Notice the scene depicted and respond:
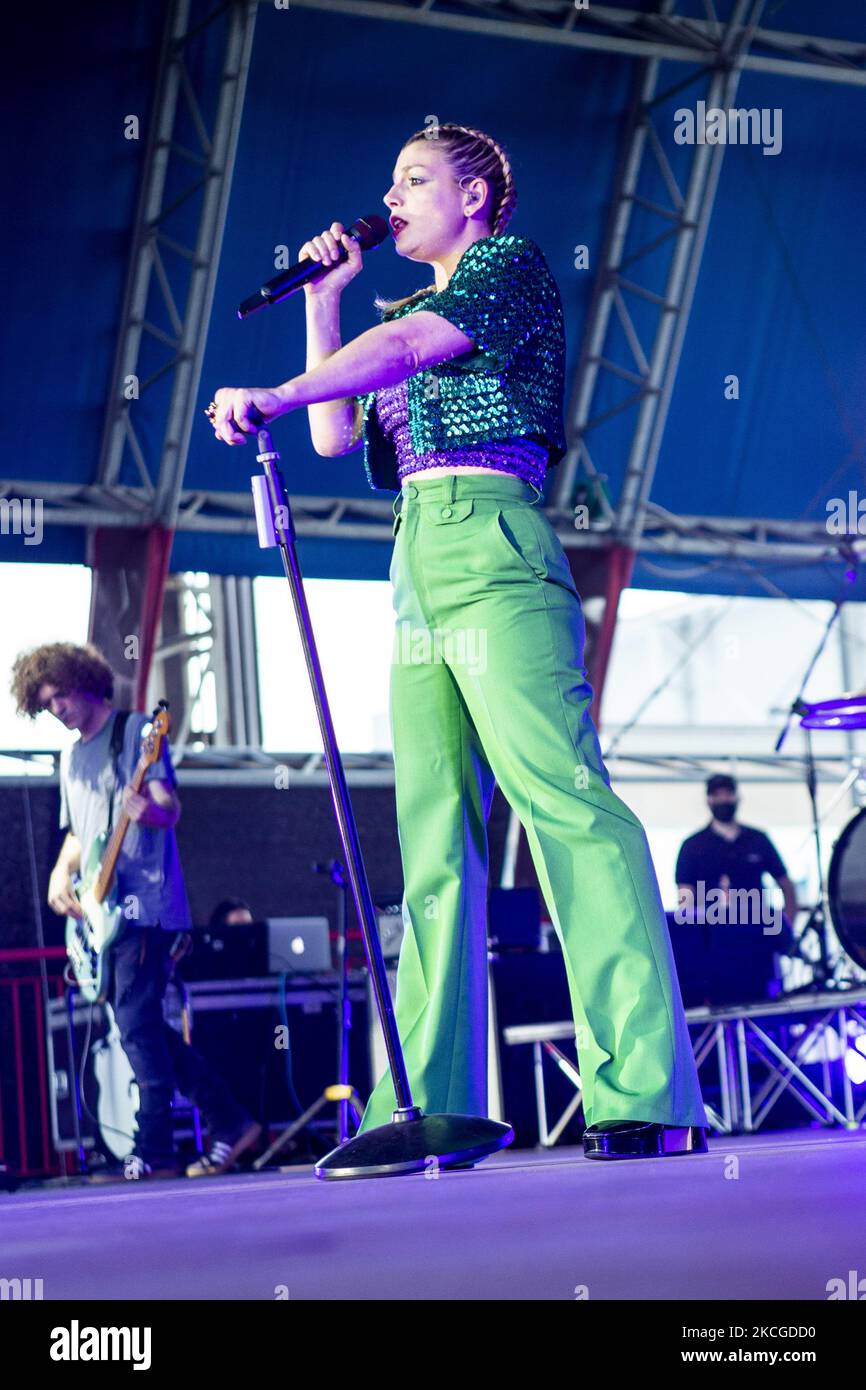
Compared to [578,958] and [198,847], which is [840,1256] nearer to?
[578,958]

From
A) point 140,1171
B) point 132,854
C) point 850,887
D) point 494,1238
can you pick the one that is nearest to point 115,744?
point 132,854

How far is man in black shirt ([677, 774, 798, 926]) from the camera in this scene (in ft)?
22.2

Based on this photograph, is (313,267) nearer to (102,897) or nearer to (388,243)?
(102,897)

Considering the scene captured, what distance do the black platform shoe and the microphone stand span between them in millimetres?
115

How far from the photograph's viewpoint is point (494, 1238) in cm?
138

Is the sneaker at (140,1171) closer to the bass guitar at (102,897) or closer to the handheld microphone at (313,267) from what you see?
the bass guitar at (102,897)

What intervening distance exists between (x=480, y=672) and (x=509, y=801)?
0.17m

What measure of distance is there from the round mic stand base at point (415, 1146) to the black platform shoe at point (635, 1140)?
0.10 metres

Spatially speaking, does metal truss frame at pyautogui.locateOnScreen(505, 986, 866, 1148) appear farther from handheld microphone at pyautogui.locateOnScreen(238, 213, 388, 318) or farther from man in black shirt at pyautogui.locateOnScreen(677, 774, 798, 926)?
handheld microphone at pyautogui.locateOnScreen(238, 213, 388, 318)

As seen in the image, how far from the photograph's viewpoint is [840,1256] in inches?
45.9

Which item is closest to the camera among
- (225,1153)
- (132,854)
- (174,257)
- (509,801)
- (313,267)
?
(509,801)
